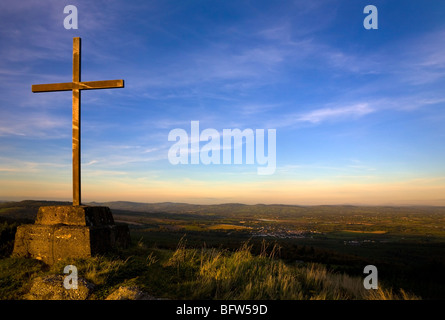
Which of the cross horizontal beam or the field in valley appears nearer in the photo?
the cross horizontal beam

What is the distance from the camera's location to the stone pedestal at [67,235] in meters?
5.96

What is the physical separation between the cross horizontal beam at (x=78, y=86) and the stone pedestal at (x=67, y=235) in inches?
107

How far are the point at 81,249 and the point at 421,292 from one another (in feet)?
25.5

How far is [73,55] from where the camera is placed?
711 centimetres

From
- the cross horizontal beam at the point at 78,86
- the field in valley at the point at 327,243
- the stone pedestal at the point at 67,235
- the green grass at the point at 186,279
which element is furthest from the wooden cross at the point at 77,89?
the field in valley at the point at 327,243

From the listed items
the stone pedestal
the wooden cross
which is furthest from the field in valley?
the wooden cross

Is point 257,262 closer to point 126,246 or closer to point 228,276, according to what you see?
point 228,276

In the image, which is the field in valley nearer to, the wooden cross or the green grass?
the green grass

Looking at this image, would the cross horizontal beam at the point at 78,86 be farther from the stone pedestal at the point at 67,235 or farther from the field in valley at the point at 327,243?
the field in valley at the point at 327,243

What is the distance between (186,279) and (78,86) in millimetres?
5034

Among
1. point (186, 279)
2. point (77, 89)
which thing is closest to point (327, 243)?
point (186, 279)

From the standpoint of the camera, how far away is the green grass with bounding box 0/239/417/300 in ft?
13.9

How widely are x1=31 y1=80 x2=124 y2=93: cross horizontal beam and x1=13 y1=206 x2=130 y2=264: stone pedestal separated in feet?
8.93
